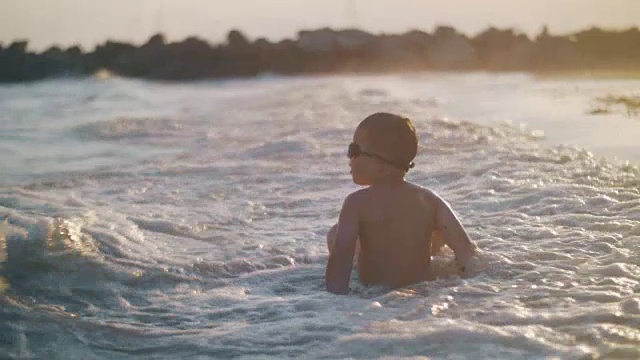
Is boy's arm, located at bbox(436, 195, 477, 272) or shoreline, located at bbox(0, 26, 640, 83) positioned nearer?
boy's arm, located at bbox(436, 195, 477, 272)

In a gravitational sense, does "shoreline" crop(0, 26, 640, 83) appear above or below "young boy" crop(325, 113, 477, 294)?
above

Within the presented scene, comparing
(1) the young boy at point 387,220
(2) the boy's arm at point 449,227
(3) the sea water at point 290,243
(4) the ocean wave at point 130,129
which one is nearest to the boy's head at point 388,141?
(1) the young boy at point 387,220

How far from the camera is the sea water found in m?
3.40

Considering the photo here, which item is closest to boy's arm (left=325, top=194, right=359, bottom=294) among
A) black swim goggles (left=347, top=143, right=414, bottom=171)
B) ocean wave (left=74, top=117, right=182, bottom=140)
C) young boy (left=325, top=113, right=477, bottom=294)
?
young boy (left=325, top=113, right=477, bottom=294)

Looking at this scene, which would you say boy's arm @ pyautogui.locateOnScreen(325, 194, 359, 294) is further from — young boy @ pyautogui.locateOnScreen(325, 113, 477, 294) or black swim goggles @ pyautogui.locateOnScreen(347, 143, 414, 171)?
black swim goggles @ pyautogui.locateOnScreen(347, 143, 414, 171)

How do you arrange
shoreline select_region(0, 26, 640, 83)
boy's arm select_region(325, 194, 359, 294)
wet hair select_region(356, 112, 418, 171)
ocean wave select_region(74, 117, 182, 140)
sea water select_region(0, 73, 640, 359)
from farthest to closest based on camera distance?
shoreline select_region(0, 26, 640, 83)
ocean wave select_region(74, 117, 182, 140)
wet hair select_region(356, 112, 418, 171)
boy's arm select_region(325, 194, 359, 294)
sea water select_region(0, 73, 640, 359)

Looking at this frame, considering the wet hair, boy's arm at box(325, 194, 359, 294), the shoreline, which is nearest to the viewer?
boy's arm at box(325, 194, 359, 294)

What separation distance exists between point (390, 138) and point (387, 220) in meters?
0.42

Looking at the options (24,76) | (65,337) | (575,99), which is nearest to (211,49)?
(24,76)

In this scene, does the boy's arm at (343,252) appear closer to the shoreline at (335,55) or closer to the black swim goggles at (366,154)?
the black swim goggles at (366,154)

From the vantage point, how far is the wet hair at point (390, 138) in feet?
13.8

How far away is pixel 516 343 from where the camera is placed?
315 cm

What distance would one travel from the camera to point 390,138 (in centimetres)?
419

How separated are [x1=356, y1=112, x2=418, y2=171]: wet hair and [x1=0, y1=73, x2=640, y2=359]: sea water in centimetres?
66
